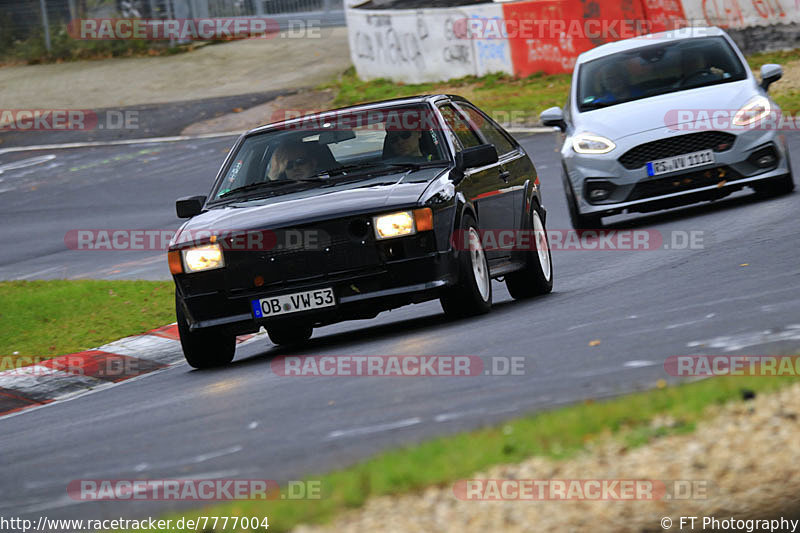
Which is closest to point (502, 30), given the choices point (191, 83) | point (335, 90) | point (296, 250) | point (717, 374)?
point (335, 90)

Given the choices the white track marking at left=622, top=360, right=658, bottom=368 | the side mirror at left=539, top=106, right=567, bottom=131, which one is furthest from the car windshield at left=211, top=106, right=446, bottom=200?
the side mirror at left=539, top=106, right=567, bottom=131

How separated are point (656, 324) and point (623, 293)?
186cm

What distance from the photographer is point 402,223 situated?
352 inches

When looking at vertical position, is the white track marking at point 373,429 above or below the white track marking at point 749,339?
above

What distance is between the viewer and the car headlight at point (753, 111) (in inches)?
537

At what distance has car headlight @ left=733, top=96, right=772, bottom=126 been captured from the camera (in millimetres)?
13648

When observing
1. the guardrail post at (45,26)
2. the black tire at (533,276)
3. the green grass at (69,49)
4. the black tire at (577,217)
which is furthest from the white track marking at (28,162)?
the black tire at (533,276)

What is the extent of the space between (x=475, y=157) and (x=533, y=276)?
Answer: 1.51 m

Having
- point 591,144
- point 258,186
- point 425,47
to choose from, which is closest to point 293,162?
point 258,186

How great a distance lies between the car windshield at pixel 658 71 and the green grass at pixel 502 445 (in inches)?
353

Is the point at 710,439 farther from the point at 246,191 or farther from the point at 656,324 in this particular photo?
the point at 246,191

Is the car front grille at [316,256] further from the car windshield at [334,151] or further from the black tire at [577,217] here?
the black tire at [577,217]

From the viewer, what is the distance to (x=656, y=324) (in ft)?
26.9

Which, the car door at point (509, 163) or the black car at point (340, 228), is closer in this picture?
the black car at point (340, 228)
